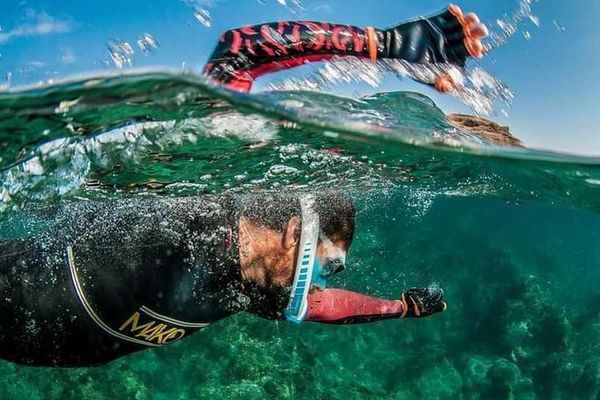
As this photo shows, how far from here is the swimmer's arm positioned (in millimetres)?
5668

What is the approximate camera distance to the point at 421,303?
6.09 m

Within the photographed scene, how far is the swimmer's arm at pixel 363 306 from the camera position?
567 cm

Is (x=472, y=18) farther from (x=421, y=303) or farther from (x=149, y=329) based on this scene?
(x=149, y=329)

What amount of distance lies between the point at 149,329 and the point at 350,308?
7.64 ft

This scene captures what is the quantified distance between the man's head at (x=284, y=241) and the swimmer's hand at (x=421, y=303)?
1.20 metres

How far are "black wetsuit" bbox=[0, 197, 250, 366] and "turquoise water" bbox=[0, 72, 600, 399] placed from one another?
1.30m

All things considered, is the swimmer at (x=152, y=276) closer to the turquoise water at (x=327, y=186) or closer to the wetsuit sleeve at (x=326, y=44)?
the turquoise water at (x=327, y=186)

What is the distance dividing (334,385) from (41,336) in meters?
10.4

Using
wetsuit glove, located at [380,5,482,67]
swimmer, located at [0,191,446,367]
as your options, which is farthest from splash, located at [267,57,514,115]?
swimmer, located at [0,191,446,367]

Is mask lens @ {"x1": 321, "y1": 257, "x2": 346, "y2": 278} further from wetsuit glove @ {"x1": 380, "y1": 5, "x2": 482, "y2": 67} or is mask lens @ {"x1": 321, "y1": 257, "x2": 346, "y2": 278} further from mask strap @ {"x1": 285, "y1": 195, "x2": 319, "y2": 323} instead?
wetsuit glove @ {"x1": 380, "y1": 5, "x2": 482, "y2": 67}

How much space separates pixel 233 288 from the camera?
15.5 ft

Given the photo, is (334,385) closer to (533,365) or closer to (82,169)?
(533,365)

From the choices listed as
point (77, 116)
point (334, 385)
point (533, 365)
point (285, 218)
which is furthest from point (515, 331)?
point (77, 116)

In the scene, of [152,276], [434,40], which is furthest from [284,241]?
[434,40]
